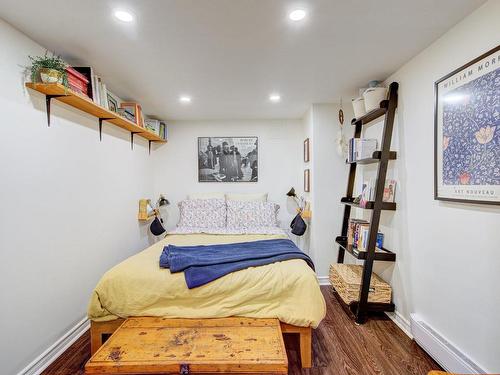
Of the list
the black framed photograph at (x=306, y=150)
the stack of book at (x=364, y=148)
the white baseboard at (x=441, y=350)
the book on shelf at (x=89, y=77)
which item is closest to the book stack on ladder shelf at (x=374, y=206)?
the stack of book at (x=364, y=148)

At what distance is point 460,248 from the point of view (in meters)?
1.63

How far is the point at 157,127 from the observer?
3.59 meters

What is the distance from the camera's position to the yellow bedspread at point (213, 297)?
178 centimetres

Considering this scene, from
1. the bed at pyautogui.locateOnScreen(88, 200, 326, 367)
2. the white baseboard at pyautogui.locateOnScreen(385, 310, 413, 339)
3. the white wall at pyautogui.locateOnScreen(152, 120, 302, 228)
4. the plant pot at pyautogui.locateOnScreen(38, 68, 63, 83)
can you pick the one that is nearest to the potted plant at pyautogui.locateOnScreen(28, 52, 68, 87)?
the plant pot at pyautogui.locateOnScreen(38, 68, 63, 83)

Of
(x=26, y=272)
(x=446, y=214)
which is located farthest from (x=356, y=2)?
(x=26, y=272)

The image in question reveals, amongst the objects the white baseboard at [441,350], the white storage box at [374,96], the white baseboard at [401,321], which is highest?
the white storage box at [374,96]

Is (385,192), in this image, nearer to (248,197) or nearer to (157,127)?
(248,197)

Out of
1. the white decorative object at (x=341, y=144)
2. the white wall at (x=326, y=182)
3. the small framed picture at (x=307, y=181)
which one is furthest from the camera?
the small framed picture at (x=307, y=181)

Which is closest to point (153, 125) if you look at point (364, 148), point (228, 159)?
point (228, 159)

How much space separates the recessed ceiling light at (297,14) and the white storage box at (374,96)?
1.22 meters

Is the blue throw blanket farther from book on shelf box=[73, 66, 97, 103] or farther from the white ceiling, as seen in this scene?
the white ceiling

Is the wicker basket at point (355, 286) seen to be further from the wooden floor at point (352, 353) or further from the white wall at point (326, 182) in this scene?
the white wall at point (326, 182)

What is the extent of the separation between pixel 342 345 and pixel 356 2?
2.40 m

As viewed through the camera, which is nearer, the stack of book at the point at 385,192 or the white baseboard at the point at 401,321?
the white baseboard at the point at 401,321
